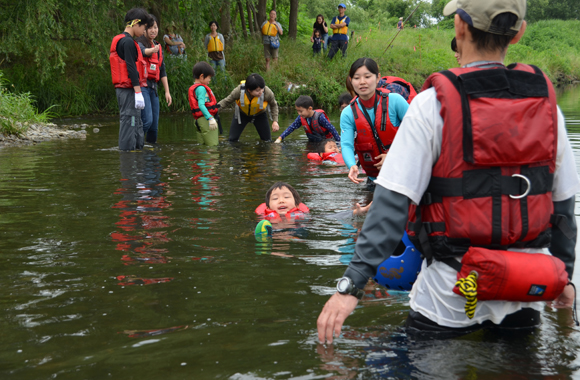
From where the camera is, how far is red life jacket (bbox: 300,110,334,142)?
11.7 meters

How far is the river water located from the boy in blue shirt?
12.6ft

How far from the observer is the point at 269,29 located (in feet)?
69.1

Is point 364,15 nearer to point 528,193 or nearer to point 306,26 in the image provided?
point 306,26

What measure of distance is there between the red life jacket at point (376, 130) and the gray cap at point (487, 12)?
3.88m

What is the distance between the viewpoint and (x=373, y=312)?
3.41 meters

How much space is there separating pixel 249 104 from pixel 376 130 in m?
5.90

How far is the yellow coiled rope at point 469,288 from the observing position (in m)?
2.22

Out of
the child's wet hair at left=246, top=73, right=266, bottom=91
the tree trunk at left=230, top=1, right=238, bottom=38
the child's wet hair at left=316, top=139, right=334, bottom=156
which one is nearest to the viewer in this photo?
the child's wet hair at left=316, top=139, right=334, bottom=156

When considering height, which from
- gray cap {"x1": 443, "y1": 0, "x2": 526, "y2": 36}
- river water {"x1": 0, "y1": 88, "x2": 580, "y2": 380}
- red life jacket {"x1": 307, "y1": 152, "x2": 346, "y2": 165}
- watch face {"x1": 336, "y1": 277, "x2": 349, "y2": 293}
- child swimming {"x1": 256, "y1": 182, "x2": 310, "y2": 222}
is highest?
gray cap {"x1": 443, "y1": 0, "x2": 526, "y2": 36}

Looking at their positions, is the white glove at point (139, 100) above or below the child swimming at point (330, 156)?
above

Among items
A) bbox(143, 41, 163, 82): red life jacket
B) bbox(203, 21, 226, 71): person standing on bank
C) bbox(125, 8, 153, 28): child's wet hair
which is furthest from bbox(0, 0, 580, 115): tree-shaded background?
bbox(125, 8, 153, 28): child's wet hair

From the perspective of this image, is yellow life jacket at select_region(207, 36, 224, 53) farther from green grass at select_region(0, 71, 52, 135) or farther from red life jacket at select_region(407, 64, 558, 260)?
red life jacket at select_region(407, 64, 558, 260)

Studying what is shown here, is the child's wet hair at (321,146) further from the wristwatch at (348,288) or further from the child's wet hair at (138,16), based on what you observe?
the wristwatch at (348,288)

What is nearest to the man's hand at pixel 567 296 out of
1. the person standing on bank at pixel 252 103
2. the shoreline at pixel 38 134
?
the person standing on bank at pixel 252 103
